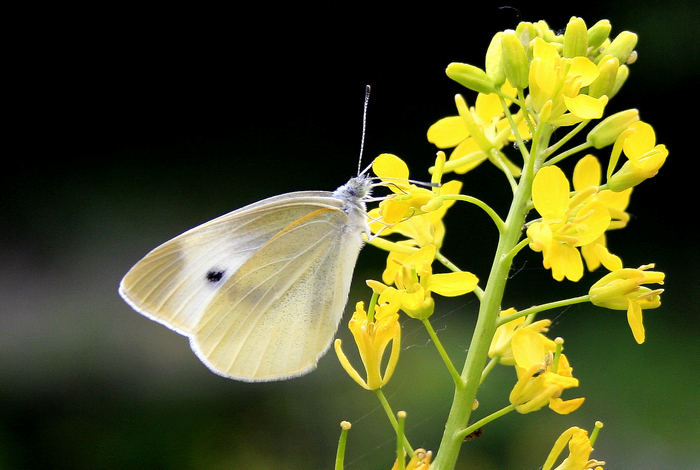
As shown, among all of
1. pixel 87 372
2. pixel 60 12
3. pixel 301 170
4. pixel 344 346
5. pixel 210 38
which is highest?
pixel 60 12

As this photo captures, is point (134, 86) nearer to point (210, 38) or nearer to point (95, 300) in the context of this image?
point (210, 38)

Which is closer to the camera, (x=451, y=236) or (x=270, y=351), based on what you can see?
(x=270, y=351)

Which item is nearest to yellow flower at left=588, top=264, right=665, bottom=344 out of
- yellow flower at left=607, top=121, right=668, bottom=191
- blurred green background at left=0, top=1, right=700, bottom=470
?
yellow flower at left=607, top=121, right=668, bottom=191

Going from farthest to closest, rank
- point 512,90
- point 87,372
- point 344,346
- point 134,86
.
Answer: point 134,86, point 344,346, point 87,372, point 512,90

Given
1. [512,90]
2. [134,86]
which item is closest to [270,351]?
[512,90]

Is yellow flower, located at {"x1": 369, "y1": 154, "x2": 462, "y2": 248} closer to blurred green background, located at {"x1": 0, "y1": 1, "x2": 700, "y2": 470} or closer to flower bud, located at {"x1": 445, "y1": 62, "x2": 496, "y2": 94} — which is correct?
flower bud, located at {"x1": 445, "y1": 62, "x2": 496, "y2": 94}

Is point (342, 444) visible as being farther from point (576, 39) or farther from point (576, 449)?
point (576, 39)

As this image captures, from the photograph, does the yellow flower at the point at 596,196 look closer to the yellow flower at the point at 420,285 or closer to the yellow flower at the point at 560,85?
the yellow flower at the point at 560,85
